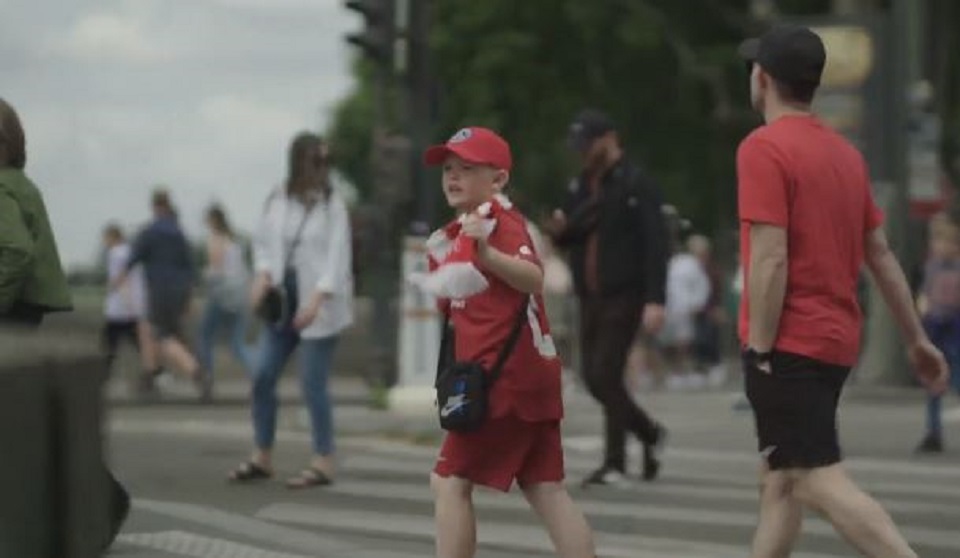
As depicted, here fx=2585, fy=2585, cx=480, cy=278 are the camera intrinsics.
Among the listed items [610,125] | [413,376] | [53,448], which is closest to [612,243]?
[610,125]

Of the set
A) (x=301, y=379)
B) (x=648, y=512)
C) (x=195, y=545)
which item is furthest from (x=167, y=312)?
(x=195, y=545)

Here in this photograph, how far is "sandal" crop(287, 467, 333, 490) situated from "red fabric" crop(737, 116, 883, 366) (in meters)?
5.42

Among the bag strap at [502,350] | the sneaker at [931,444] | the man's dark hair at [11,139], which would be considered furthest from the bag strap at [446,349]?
the sneaker at [931,444]

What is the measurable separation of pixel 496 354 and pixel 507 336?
0.06m

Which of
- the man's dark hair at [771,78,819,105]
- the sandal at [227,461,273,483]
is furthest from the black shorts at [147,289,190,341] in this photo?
the man's dark hair at [771,78,819,105]

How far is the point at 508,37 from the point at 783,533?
1273 inches

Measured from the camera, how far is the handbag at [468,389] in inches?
→ 289

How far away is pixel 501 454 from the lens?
7473 millimetres

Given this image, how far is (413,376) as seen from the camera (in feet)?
53.9

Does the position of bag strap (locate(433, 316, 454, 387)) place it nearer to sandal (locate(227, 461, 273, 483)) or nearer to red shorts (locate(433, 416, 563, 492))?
red shorts (locate(433, 416, 563, 492))

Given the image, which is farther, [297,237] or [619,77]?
[619,77]

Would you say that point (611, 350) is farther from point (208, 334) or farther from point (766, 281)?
point (208, 334)

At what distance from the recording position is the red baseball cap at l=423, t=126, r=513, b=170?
7.48m

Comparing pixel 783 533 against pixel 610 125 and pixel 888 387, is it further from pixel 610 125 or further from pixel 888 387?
pixel 888 387
